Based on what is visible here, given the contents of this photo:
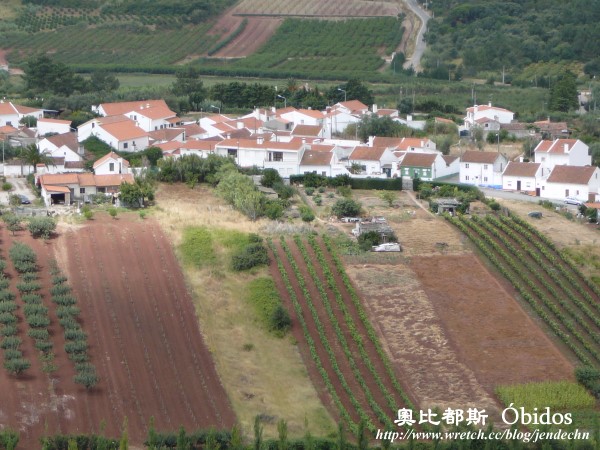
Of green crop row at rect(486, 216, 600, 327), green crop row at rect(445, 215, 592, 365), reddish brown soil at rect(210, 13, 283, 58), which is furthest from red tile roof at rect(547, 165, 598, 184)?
reddish brown soil at rect(210, 13, 283, 58)

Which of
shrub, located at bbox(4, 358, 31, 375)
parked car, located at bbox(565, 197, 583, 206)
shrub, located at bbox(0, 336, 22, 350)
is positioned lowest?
parked car, located at bbox(565, 197, 583, 206)

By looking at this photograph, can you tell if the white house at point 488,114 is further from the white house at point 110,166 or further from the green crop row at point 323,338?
the green crop row at point 323,338

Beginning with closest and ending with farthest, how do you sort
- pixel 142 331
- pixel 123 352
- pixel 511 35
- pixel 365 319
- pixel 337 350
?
1. pixel 123 352
2. pixel 337 350
3. pixel 142 331
4. pixel 365 319
5. pixel 511 35

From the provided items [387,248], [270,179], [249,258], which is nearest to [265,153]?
[270,179]

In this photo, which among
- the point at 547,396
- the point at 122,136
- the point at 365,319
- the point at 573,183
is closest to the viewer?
the point at 547,396

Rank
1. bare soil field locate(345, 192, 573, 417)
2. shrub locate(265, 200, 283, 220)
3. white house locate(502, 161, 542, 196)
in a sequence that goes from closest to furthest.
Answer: bare soil field locate(345, 192, 573, 417)
shrub locate(265, 200, 283, 220)
white house locate(502, 161, 542, 196)

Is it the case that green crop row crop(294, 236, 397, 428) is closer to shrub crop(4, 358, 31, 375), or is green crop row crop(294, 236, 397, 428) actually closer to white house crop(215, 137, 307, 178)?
shrub crop(4, 358, 31, 375)

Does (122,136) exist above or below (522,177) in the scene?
above

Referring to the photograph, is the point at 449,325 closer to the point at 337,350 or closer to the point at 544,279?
the point at 337,350
